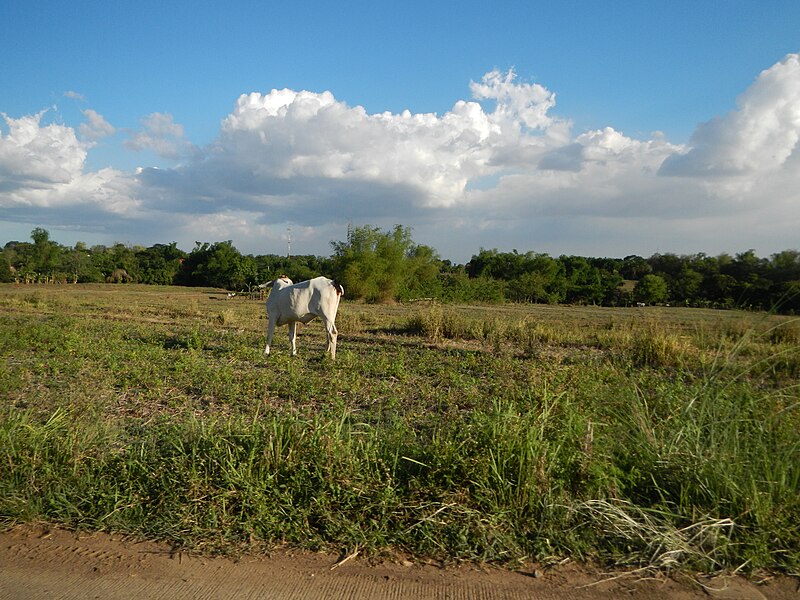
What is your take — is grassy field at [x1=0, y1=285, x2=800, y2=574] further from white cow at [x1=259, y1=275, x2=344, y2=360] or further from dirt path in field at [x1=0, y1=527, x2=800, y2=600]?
white cow at [x1=259, y1=275, x2=344, y2=360]

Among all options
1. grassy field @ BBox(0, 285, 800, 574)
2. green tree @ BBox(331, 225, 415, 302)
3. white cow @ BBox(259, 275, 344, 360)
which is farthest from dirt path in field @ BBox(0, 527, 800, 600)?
green tree @ BBox(331, 225, 415, 302)

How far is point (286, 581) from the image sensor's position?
3.19 meters

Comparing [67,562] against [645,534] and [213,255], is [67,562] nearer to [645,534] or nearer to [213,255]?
[645,534]

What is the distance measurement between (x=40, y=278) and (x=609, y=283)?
178ft

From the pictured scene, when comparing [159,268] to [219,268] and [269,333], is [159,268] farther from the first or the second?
[269,333]

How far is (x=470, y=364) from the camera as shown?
962cm

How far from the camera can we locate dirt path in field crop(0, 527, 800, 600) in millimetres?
3072

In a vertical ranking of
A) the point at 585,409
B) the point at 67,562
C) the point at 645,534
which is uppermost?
the point at 585,409

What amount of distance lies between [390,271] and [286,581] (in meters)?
37.2

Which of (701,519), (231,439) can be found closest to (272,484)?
(231,439)

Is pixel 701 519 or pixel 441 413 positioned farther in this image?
pixel 441 413

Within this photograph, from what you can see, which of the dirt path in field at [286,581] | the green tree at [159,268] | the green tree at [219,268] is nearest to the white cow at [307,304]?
the dirt path in field at [286,581]

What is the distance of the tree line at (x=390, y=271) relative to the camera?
131 ft

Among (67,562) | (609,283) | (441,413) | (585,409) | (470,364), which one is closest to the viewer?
(67,562)
